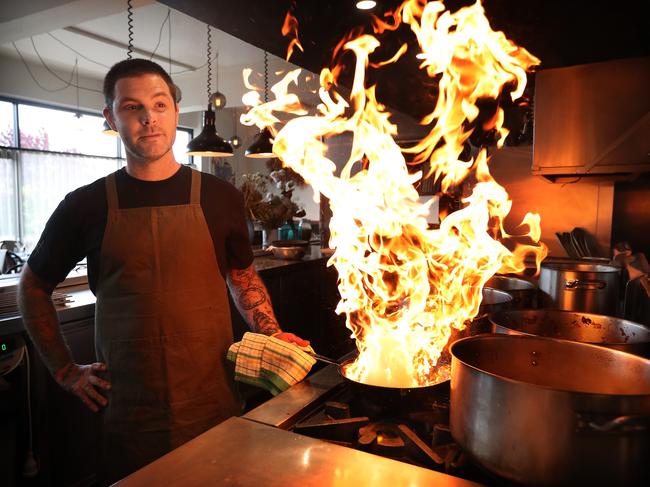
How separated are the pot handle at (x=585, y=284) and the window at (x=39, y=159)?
690 centimetres

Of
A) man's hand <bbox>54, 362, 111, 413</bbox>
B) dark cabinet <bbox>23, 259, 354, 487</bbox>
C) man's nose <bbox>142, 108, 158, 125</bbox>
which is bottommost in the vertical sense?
dark cabinet <bbox>23, 259, 354, 487</bbox>

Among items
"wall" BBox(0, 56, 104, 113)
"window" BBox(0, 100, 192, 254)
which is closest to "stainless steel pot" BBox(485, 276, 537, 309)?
"window" BBox(0, 100, 192, 254)

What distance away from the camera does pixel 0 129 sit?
25.4ft

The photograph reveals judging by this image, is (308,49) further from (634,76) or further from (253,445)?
(634,76)

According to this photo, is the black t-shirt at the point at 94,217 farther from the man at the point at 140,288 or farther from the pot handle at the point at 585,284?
the pot handle at the point at 585,284

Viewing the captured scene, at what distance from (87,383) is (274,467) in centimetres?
110

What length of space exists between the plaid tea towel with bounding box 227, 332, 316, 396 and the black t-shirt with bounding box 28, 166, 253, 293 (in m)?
0.64

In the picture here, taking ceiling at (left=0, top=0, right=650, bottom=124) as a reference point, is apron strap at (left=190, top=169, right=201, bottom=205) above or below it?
below

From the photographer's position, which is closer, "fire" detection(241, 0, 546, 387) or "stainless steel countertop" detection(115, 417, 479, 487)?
"stainless steel countertop" detection(115, 417, 479, 487)

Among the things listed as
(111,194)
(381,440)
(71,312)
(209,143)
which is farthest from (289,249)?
(381,440)

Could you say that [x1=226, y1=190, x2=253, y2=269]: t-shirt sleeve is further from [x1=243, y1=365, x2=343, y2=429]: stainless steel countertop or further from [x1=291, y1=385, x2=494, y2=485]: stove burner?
[x1=291, y1=385, x2=494, y2=485]: stove burner

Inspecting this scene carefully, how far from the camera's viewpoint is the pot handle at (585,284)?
200cm

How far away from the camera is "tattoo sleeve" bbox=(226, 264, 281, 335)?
1893 mm

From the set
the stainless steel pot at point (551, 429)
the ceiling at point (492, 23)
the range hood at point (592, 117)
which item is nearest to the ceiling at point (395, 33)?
the ceiling at point (492, 23)
